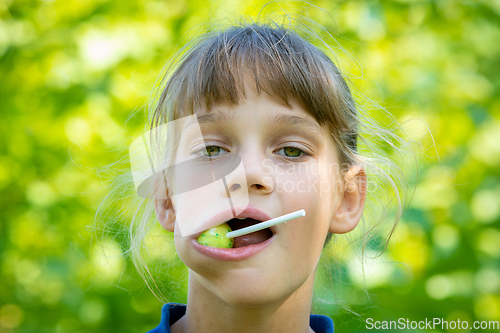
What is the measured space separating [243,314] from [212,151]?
39 cm

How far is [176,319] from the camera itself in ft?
4.33

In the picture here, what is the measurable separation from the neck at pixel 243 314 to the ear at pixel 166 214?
0.48 ft

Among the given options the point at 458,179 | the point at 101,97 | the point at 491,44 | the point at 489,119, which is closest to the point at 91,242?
the point at 101,97

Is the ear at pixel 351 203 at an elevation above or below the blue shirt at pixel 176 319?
above

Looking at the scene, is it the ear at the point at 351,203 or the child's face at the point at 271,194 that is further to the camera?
the ear at the point at 351,203

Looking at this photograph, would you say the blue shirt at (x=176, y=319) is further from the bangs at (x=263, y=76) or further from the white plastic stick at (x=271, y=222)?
the bangs at (x=263, y=76)

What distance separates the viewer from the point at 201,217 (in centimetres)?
106

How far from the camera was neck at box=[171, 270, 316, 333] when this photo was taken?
1129mm

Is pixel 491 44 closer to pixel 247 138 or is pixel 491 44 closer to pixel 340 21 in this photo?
pixel 340 21

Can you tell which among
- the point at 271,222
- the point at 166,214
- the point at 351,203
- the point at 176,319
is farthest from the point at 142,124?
the point at 271,222

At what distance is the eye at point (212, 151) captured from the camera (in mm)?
1096

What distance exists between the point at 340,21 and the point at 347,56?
0.36m

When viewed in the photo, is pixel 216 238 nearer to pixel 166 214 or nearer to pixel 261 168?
pixel 261 168

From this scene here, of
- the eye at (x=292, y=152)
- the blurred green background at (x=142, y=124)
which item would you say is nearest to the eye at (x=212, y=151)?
the eye at (x=292, y=152)
